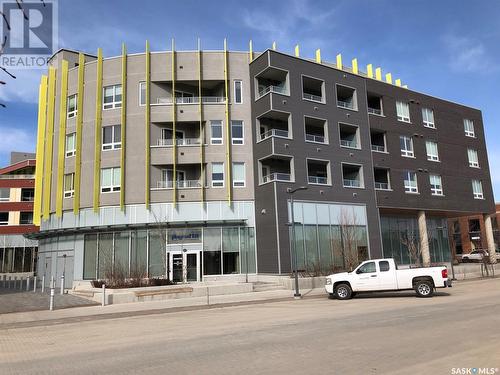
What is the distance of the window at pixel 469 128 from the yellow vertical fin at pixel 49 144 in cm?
4260

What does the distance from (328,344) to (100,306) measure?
589 inches

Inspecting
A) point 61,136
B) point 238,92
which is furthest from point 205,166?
point 61,136

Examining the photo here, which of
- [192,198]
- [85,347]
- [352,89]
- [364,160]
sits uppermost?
[352,89]

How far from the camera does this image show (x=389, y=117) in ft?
137

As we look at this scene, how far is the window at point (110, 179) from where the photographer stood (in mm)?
34688

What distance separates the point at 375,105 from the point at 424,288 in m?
26.0

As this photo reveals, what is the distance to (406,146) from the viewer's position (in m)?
42.6

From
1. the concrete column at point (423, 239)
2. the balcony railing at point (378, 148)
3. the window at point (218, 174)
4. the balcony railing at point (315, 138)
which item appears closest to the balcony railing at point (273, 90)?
the balcony railing at point (315, 138)

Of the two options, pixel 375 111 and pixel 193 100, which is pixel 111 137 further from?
pixel 375 111

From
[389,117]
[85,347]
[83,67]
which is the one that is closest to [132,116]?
[83,67]

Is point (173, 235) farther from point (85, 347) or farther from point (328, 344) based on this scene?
Answer: point (328, 344)

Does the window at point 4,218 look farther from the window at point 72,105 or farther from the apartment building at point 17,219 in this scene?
the window at point 72,105

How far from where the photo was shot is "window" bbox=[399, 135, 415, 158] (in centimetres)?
4219

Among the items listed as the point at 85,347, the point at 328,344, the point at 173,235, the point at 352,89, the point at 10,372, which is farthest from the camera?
the point at 352,89
